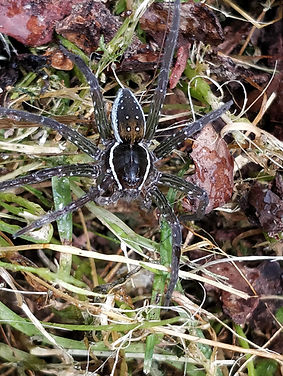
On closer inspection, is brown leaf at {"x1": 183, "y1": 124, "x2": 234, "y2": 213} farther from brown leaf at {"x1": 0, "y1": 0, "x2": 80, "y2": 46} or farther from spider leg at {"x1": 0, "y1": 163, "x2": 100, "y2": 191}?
brown leaf at {"x1": 0, "y1": 0, "x2": 80, "y2": 46}

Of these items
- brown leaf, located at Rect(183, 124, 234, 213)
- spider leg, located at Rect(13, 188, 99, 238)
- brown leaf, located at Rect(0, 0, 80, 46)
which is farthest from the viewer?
brown leaf, located at Rect(183, 124, 234, 213)

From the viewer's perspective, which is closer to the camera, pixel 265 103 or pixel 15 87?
pixel 15 87

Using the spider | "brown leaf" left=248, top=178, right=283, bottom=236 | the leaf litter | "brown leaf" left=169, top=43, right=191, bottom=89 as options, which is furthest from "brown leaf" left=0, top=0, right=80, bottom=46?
"brown leaf" left=248, top=178, right=283, bottom=236

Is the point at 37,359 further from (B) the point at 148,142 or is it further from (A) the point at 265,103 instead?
(A) the point at 265,103

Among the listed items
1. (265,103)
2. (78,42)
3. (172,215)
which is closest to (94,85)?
(78,42)

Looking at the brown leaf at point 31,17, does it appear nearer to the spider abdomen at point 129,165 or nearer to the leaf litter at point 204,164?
the leaf litter at point 204,164
